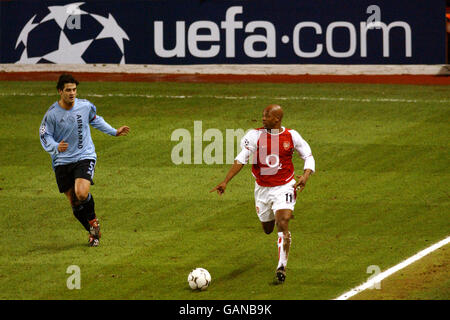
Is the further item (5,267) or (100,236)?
(100,236)

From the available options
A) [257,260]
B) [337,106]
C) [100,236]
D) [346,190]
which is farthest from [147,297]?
[337,106]

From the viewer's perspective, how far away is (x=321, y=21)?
2392 cm

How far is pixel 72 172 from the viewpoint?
13.1 metres

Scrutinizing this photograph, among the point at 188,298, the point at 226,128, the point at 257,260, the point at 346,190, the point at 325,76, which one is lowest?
the point at 188,298

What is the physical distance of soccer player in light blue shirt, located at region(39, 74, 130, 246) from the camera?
12.8 m

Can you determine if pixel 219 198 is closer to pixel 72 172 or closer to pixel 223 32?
pixel 72 172

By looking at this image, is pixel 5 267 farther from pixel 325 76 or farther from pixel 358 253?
pixel 325 76

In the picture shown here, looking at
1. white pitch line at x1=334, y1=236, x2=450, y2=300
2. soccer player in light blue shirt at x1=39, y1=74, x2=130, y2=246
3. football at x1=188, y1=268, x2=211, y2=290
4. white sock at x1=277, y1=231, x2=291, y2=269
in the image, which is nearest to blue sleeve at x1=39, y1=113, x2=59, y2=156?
soccer player in light blue shirt at x1=39, y1=74, x2=130, y2=246

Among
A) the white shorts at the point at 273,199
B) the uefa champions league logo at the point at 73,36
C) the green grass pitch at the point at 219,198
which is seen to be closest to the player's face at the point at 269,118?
the white shorts at the point at 273,199

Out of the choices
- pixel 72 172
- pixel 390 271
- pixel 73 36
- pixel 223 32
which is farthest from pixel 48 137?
pixel 73 36

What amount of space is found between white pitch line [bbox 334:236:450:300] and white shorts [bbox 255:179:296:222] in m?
1.27

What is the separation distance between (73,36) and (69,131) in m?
12.8

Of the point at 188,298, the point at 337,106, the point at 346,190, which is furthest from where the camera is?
the point at 337,106

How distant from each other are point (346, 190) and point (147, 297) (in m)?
5.94
